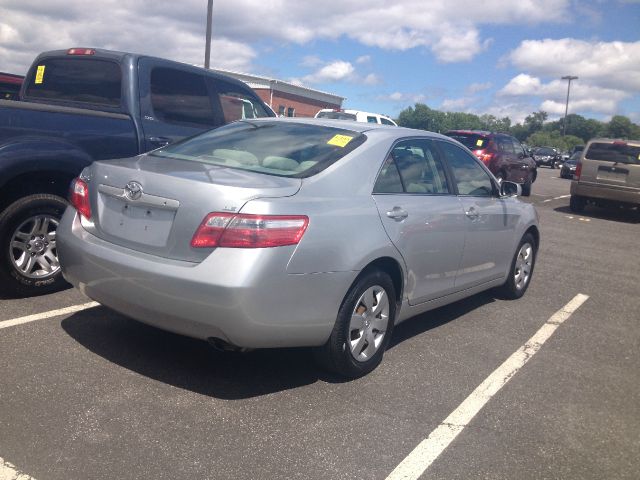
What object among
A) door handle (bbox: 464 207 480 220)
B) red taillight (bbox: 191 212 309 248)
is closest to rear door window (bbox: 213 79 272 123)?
door handle (bbox: 464 207 480 220)

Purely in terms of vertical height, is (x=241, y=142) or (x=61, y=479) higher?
(x=241, y=142)

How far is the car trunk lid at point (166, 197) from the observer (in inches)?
130

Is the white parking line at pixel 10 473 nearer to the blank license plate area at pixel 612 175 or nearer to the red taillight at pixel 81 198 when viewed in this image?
the red taillight at pixel 81 198

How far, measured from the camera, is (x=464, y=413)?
3629 mm

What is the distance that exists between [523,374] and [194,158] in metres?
2.62

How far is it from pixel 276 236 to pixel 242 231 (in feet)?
0.58

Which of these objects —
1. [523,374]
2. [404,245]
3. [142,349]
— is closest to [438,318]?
[523,374]

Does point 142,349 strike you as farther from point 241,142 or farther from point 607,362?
point 607,362

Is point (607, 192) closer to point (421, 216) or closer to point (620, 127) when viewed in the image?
point (421, 216)

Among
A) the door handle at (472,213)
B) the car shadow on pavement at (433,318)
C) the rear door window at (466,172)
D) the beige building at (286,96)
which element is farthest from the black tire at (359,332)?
the beige building at (286,96)

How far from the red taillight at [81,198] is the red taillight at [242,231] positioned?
37.4 inches

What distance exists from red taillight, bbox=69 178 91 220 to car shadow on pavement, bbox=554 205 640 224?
1327cm

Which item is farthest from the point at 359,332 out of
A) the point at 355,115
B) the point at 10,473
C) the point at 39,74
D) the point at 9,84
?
the point at 355,115

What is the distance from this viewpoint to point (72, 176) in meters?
4.98
